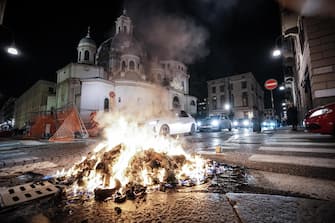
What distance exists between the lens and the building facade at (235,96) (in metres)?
46.8

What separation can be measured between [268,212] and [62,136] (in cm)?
1397

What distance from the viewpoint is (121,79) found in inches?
1225

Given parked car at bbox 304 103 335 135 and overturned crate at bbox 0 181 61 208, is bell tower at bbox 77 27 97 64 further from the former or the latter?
parked car at bbox 304 103 335 135

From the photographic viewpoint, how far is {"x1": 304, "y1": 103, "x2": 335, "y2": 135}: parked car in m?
5.12

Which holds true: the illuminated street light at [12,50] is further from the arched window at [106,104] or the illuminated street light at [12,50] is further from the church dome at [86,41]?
the church dome at [86,41]

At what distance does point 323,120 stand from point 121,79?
30007 millimetres

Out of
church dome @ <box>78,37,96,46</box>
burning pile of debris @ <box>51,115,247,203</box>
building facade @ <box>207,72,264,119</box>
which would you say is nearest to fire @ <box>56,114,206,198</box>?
burning pile of debris @ <box>51,115,247,203</box>

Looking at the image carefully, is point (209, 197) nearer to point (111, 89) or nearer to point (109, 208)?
point (109, 208)

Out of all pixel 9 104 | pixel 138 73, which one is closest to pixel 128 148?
pixel 138 73

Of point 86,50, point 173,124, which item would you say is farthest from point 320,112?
point 86,50

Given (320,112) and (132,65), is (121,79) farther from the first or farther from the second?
(320,112)

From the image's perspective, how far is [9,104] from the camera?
7775cm

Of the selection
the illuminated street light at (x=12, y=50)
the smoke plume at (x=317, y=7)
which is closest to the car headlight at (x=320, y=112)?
the smoke plume at (x=317, y=7)

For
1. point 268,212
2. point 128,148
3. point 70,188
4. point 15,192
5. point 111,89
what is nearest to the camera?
point 268,212
